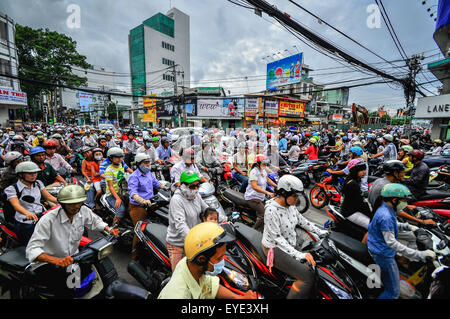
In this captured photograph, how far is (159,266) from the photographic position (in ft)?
9.55

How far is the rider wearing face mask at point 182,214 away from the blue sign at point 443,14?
59.1 feet

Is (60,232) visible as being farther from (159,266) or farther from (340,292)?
(340,292)

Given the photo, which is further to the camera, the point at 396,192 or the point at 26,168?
the point at 26,168

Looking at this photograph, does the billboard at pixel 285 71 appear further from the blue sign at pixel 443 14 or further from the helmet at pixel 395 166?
the helmet at pixel 395 166

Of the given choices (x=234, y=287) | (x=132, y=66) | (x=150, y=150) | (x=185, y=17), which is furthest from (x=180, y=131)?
(x=185, y=17)

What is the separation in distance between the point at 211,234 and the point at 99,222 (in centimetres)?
189

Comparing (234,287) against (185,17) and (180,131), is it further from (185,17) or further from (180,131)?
(185,17)

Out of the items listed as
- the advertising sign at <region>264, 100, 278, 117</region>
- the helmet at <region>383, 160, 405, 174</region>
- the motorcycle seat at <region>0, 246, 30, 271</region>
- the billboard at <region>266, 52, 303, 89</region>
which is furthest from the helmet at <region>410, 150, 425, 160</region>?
the billboard at <region>266, 52, 303, 89</region>

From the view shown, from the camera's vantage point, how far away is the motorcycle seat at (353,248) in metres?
2.60

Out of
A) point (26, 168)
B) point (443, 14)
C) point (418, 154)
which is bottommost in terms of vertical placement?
point (26, 168)

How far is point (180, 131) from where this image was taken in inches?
712

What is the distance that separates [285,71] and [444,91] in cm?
2191

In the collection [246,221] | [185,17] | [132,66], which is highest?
[185,17]

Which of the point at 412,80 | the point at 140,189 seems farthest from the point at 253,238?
the point at 412,80
